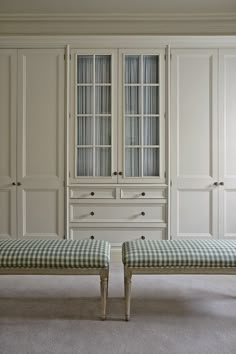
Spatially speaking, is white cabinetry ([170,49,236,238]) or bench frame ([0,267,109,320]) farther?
white cabinetry ([170,49,236,238])

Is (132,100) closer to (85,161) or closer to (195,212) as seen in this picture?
(85,161)

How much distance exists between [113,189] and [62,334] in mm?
1570

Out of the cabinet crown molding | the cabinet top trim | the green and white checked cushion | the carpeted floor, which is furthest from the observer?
the cabinet crown molding

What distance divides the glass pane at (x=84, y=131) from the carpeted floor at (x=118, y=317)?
4.14ft

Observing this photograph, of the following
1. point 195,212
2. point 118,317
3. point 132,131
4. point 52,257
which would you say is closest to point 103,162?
point 132,131

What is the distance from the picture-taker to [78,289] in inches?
97.3

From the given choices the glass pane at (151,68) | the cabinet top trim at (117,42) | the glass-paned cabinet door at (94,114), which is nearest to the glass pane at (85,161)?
the glass-paned cabinet door at (94,114)

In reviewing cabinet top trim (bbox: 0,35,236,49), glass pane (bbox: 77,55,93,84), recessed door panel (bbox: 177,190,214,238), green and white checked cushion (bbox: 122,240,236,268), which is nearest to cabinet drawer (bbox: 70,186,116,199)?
recessed door panel (bbox: 177,190,214,238)

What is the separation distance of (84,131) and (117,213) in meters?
0.85

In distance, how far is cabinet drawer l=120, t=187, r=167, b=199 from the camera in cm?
313

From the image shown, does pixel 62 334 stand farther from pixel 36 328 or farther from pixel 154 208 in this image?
pixel 154 208

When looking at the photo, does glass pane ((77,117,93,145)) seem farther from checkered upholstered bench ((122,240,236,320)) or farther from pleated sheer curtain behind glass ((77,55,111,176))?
checkered upholstered bench ((122,240,236,320))

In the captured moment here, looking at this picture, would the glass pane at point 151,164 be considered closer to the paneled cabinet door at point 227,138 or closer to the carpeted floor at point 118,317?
the paneled cabinet door at point 227,138

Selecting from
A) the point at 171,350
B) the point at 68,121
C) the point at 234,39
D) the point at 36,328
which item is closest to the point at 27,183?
the point at 68,121
